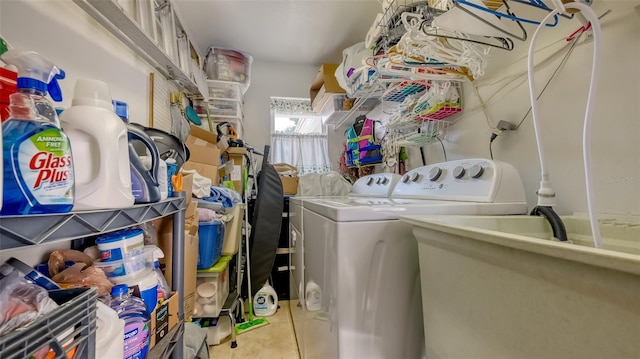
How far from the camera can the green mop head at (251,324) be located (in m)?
1.88

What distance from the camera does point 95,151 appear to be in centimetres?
57

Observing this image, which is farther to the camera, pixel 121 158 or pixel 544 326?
pixel 121 158

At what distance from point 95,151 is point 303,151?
→ 8.70 ft

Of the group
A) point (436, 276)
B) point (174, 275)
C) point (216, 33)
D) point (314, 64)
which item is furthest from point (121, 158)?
point (314, 64)

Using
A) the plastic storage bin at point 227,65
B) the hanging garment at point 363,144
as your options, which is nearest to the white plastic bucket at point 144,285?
the hanging garment at point 363,144

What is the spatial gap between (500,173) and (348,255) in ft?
2.28

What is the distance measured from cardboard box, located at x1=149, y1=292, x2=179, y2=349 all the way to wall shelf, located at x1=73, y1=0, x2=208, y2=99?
124 centimetres

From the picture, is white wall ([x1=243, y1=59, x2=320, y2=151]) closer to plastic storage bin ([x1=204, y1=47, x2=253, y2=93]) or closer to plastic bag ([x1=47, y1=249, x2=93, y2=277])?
plastic storage bin ([x1=204, y1=47, x2=253, y2=93])

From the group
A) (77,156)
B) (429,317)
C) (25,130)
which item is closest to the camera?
(25,130)

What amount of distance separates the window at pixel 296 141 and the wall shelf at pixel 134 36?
3.69ft

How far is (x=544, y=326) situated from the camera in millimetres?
370

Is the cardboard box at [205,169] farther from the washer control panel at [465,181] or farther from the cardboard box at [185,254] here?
the washer control panel at [465,181]

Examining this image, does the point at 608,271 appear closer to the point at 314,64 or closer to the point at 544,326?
the point at 544,326

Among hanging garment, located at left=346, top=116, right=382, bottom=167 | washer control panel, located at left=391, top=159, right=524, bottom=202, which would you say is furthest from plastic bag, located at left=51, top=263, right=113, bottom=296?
hanging garment, located at left=346, top=116, right=382, bottom=167
